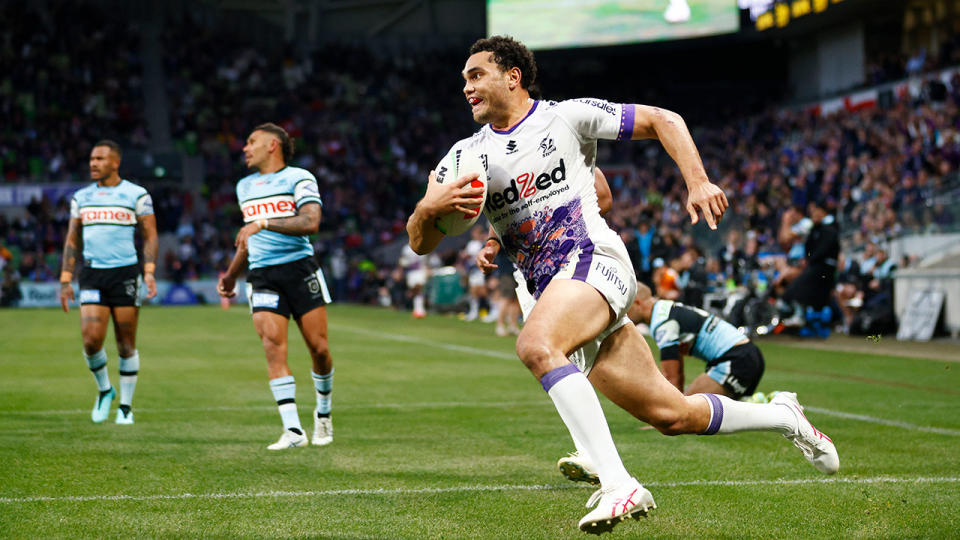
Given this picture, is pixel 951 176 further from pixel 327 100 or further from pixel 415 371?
pixel 327 100

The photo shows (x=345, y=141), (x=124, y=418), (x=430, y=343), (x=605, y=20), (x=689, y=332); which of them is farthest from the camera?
(x=345, y=141)

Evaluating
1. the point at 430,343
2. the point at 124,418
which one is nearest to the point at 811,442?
the point at 124,418

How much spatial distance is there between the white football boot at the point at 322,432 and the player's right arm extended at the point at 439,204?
3.76 meters

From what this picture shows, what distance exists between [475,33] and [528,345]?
156ft

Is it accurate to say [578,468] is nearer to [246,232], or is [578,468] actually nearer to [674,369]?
[674,369]

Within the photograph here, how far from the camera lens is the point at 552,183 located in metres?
5.27

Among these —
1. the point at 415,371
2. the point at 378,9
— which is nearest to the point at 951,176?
the point at 415,371

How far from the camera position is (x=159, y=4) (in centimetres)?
4750

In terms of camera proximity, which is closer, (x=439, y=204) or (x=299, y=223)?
(x=439, y=204)

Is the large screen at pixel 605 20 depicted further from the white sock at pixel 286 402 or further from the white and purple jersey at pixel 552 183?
the white and purple jersey at pixel 552 183

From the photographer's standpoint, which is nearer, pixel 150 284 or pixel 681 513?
pixel 681 513

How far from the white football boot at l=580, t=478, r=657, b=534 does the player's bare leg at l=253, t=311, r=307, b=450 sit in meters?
4.20

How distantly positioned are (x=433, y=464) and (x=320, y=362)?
1.72 m

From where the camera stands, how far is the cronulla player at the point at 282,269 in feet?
27.8
